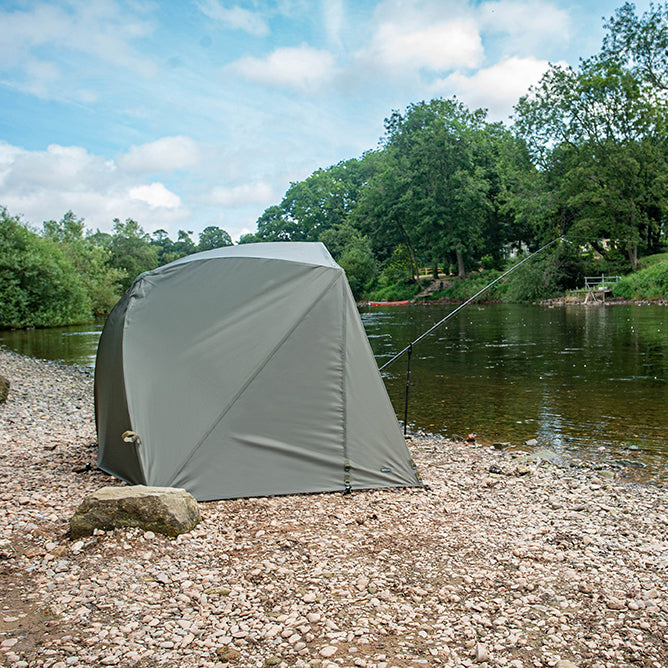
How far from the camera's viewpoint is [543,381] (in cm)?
1421

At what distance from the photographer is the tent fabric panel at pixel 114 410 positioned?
6.07 metres

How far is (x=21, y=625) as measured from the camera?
360cm

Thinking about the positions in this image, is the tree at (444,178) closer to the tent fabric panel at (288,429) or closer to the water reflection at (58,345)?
the water reflection at (58,345)

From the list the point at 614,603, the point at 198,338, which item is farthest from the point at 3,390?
the point at 614,603

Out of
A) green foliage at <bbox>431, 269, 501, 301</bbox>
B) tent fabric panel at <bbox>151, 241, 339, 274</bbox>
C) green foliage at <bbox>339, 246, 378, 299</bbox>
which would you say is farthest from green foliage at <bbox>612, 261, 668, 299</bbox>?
tent fabric panel at <bbox>151, 241, 339, 274</bbox>

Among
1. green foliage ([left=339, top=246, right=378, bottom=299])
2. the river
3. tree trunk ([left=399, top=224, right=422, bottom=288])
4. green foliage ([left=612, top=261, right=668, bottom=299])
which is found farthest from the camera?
green foliage ([left=339, top=246, right=378, bottom=299])

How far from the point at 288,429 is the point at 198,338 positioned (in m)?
1.37

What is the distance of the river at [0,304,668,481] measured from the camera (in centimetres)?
971

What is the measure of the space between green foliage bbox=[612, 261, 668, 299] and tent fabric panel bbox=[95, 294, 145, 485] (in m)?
35.9

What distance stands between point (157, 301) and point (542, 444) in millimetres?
6229

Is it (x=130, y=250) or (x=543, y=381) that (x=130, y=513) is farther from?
(x=130, y=250)

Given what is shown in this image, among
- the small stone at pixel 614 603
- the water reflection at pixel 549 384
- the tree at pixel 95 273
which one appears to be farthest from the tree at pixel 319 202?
the small stone at pixel 614 603

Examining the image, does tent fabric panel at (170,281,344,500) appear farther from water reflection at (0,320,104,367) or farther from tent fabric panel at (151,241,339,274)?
water reflection at (0,320,104,367)

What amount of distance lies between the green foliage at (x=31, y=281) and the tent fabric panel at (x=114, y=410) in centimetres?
3431
